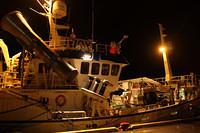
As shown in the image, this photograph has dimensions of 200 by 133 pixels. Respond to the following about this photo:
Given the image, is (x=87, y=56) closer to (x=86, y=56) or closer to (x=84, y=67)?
(x=86, y=56)

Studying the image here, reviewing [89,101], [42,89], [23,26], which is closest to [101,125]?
[89,101]

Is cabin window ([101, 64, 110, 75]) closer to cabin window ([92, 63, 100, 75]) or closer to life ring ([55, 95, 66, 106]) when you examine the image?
cabin window ([92, 63, 100, 75])

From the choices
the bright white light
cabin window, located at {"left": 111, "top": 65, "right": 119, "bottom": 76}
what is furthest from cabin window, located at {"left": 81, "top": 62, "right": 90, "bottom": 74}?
cabin window, located at {"left": 111, "top": 65, "right": 119, "bottom": 76}

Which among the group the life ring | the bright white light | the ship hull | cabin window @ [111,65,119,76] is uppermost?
the bright white light

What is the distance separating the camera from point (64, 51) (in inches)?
322

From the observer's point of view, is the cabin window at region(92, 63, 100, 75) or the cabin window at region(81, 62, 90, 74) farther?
the cabin window at region(92, 63, 100, 75)

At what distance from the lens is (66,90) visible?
25.5 feet

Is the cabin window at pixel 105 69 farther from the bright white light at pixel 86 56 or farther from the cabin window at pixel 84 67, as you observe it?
the bright white light at pixel 86 56

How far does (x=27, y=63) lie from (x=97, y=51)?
12.2 ft

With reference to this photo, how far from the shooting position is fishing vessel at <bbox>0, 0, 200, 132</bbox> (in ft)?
22.0

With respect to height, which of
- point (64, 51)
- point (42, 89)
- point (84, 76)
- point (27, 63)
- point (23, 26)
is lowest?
point (42, 89)

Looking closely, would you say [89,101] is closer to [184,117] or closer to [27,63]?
[27,63]

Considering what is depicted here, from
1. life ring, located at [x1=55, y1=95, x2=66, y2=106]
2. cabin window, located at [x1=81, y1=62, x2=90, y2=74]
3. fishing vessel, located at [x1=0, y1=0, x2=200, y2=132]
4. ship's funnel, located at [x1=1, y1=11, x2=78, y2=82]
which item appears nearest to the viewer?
ship's funnel, located at [x1=1, y1=11, x2=78, y2=82]

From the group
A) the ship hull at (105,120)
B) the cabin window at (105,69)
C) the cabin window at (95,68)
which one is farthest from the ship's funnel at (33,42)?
the cabin window at (105,69)
